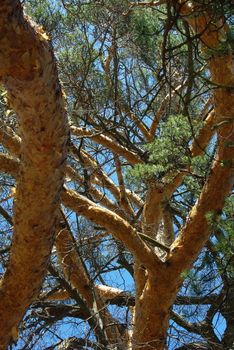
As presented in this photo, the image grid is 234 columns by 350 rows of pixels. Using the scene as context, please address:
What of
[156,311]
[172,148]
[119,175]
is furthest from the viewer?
[119,175]

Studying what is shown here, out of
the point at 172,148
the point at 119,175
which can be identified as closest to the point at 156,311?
the point at 172,148

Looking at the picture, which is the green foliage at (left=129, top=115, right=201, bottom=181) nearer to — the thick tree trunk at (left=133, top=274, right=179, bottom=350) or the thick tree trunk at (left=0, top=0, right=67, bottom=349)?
the thick tree trunk at (left=133, top=274, right=179, bottom=350)

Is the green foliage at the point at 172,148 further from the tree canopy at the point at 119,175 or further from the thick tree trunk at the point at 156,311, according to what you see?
the thick tree trunk at the point at 156,311

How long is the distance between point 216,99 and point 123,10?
1986 millimetres

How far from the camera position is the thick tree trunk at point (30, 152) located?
1.63 m

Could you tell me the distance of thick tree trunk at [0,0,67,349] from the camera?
1630 millimetres

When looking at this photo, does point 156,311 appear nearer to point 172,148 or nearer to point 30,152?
point 172,148

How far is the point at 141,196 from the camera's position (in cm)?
575

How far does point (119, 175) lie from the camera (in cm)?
459

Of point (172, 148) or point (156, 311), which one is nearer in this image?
point (172, 148)

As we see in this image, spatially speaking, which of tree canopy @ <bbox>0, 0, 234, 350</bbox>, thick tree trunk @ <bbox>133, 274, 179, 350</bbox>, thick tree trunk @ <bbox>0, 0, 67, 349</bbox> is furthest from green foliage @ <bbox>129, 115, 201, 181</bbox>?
thick tree trunk @ <bbox>0, 0, 67, 349</bbox>

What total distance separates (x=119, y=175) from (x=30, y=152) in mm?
2684

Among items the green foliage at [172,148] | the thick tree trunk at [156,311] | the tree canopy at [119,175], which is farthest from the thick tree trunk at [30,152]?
the thick tree trunk at [156,311]

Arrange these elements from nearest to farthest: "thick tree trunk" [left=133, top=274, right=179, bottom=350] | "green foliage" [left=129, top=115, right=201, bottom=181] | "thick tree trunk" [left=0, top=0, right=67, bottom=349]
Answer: "thick tree trunk" [left=0, top=0, right=67, bottom=349] → "green foliage" [left=129, top=115, right=201, bottom=181] → "thick tree trunk" [left=133, top=274, right=179, bottom=350]
